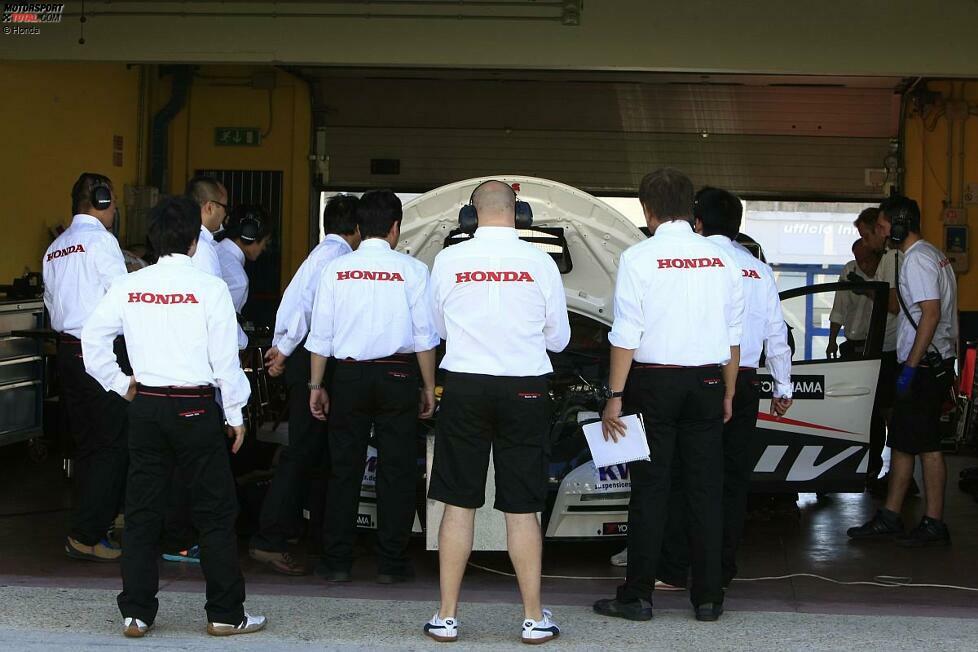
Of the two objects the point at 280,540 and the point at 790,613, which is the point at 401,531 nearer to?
the point at 280,540

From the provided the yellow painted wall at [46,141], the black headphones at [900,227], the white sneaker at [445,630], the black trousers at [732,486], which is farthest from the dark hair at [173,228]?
the yellow painted wall at [46,141]

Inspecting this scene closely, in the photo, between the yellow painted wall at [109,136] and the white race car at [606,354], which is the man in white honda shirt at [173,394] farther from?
the yellow painted wall at [109,136]

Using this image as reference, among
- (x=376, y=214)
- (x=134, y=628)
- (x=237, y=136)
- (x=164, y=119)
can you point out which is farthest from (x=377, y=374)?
(x=237, y=136)

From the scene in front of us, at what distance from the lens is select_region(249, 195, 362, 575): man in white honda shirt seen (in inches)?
240

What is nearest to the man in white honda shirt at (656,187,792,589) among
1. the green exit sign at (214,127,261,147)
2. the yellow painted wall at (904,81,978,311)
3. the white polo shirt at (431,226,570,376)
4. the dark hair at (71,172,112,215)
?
the white polo shirt at (431,226,570,376)

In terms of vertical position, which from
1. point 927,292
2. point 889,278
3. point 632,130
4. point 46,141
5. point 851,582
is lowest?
point 851,582

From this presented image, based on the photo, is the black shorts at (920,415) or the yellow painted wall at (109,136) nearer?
the black shorts at (920,415)

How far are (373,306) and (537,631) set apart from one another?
1.71m

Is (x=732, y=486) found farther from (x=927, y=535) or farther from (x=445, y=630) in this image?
(x=927, y=535)

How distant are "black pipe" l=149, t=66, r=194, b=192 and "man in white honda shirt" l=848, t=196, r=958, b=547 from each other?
8.77m

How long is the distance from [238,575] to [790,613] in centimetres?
236

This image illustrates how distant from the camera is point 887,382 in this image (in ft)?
25.9

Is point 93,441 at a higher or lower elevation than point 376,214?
lower

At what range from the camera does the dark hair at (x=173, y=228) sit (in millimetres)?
4812
